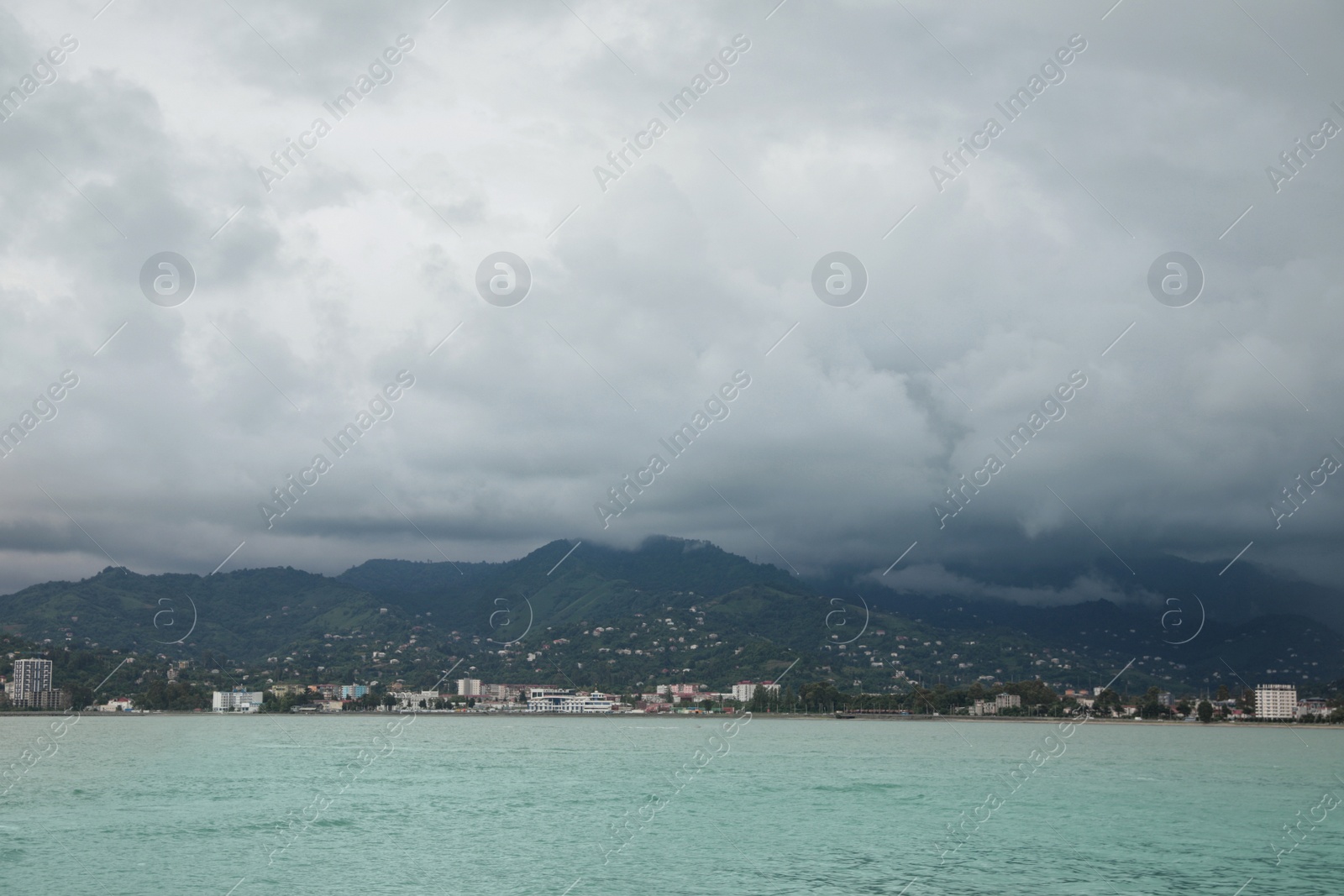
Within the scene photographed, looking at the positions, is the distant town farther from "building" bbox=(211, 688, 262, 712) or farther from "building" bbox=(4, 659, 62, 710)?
"building" bbox=(4, 659, 62, 710)

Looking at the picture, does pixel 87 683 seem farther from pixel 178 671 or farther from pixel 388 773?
pixel 388 773

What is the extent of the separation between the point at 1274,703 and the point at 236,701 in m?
182

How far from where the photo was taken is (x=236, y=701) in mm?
188375

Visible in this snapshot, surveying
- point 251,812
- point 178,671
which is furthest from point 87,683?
point 251,812

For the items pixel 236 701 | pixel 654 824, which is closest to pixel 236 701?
pixel 236 701

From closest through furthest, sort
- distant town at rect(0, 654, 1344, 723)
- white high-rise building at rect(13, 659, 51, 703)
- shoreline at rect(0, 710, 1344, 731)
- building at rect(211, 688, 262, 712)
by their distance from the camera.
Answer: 1. white high-rise building at rect(13, 659, 51, 703)
2. shoreline at rect(0, 710, 1344, 731)
3. distant town at rect(0, 654, 1344, 723)
4. building at rect(211, 688, 262, 712)

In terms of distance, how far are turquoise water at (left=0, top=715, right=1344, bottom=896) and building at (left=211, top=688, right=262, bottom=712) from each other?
107968 mm

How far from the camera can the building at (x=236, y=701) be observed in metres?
185

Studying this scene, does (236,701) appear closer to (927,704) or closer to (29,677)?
(29,677)

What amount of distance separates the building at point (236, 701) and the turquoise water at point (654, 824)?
354 ft

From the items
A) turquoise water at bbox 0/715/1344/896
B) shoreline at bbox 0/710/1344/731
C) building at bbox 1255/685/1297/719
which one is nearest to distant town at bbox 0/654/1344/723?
building at bbox 1255/685/1297/719

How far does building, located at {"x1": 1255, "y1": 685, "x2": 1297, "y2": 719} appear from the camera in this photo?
181000mm

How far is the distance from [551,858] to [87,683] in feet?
561

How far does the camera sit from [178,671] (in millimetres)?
197500
